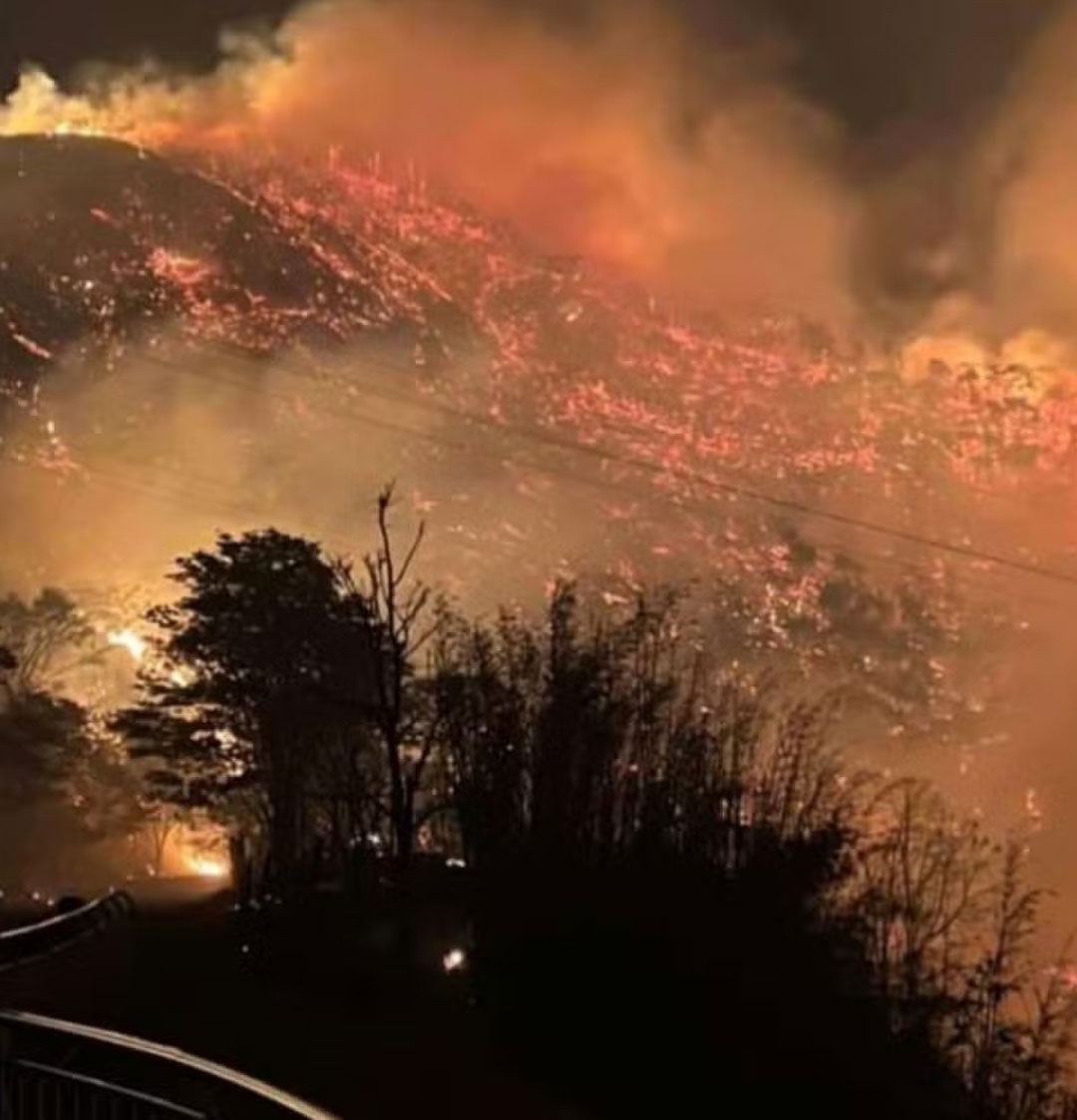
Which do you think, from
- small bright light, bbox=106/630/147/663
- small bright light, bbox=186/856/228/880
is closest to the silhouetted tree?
small bright light, bbox=186/856/228/880

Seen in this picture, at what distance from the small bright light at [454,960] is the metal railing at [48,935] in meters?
13.9

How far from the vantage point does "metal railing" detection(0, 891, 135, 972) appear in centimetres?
551

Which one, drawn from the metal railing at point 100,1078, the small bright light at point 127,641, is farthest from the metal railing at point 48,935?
the small bright light at point 127,641

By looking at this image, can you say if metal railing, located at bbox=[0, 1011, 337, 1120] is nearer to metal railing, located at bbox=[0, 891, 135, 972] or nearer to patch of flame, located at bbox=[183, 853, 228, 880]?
metal railing, located at bbox=[0, 891, 135, 972]

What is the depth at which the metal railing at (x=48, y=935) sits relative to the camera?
551cm

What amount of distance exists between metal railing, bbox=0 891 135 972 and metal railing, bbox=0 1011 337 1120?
0.28m

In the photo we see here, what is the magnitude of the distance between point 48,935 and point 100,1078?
1.88 feet

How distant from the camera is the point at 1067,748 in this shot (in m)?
90.2

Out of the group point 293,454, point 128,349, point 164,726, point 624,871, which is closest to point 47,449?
point 128,349

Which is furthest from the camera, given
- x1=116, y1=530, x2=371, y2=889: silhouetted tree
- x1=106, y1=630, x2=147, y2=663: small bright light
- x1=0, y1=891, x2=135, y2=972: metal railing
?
x1=106, y1=630, x2=147, y2=663: small bright light

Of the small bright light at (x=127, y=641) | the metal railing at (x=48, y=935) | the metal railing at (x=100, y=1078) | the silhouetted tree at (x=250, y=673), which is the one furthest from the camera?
the small bright light at (x=127, y=641)

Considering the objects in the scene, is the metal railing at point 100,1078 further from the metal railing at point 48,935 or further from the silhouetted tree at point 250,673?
the silhouetted tree at point 250,673

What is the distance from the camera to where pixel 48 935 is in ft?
18.6

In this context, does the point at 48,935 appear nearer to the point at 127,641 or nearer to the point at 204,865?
the point at 204,865
